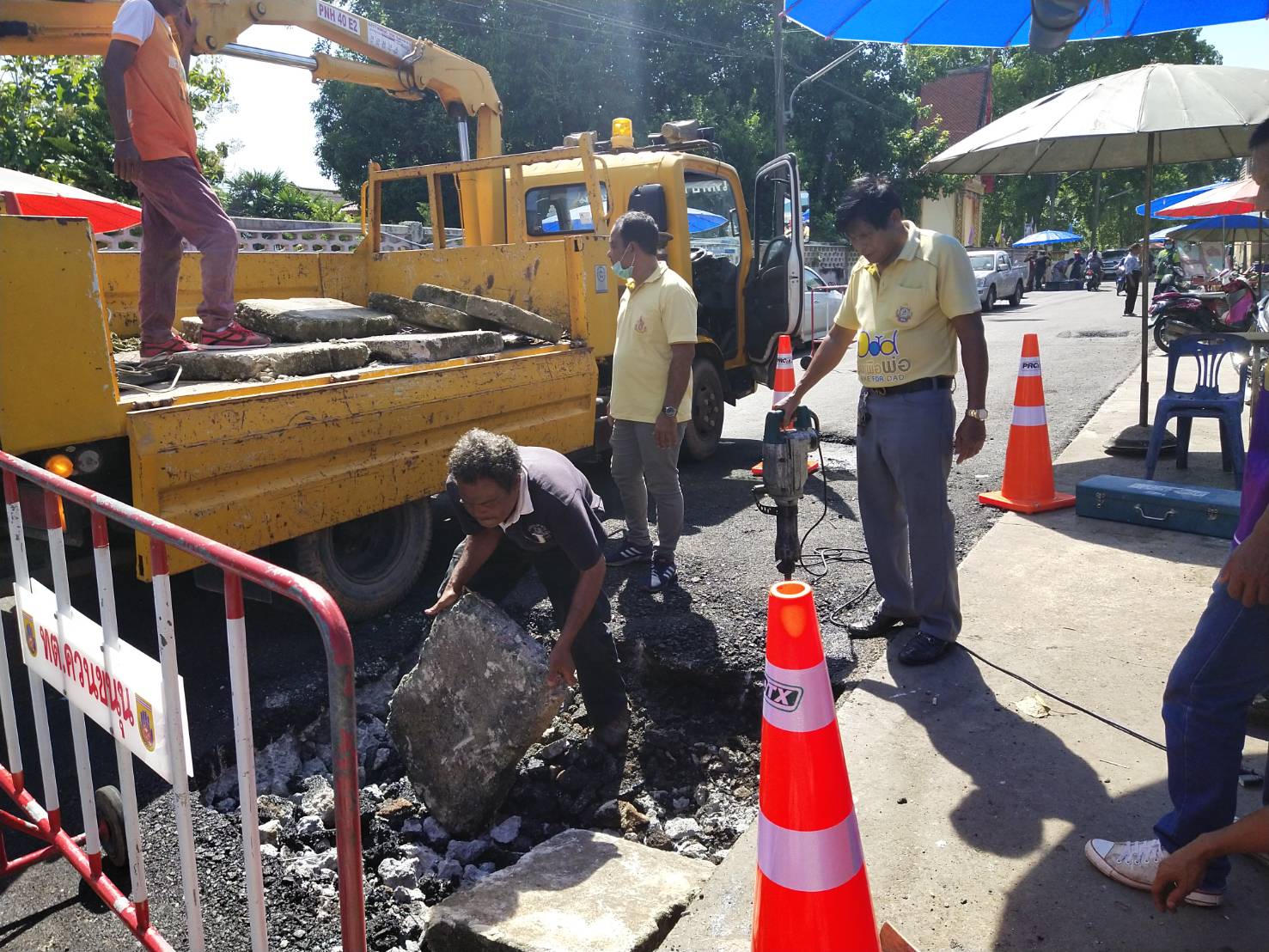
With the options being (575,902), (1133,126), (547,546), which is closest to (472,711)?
(547,546)

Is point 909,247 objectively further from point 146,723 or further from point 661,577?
point 146,723

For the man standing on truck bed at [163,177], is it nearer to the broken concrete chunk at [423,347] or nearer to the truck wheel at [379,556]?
the broken concrete chunk at [423,347]

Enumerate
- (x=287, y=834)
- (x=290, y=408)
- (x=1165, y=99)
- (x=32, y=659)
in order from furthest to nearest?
(x=1165, y=99)
(x=290, y=408)
(x=287, y=834)
(x=32, y=659)

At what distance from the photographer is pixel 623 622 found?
427cm

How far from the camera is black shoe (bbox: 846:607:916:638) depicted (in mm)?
3969

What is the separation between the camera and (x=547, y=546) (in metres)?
3.32

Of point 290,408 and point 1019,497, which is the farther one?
point 1019,497

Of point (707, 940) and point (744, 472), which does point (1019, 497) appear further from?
point (707, 940)

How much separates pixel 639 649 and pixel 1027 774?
66.7 inches

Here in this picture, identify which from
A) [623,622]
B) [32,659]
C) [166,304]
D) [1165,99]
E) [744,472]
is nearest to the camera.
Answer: [32,659]

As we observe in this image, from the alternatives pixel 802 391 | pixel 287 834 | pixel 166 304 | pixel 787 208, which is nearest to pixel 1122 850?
pixel 802 391

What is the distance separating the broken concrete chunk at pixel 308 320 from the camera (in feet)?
16.3

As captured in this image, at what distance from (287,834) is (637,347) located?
8.61 ft

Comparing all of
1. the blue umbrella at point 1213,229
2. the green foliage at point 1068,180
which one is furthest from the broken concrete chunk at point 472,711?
the green foliage at point 1068,180
